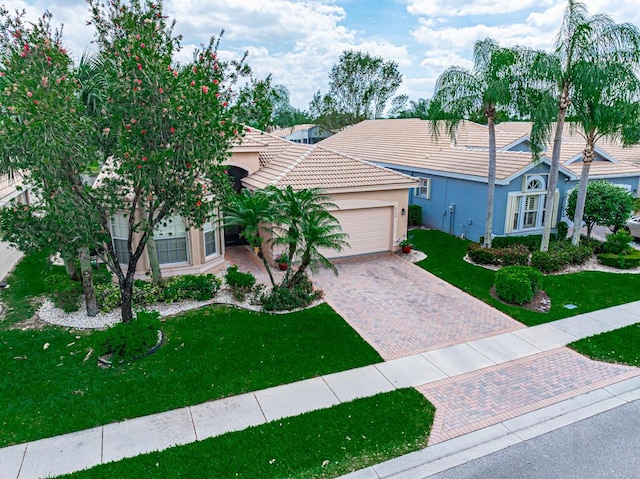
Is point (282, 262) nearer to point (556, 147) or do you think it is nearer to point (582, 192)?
point (556, 147)

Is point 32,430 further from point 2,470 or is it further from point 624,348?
point 624,348

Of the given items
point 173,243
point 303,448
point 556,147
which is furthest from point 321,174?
point 303,448

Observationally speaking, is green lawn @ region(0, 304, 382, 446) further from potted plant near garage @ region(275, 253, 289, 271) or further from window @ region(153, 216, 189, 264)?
potted plant near garage @ region(275, 253, 289, 271)

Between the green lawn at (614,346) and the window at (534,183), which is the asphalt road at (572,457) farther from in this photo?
the window at (534,183)

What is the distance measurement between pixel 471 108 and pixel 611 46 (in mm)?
4475

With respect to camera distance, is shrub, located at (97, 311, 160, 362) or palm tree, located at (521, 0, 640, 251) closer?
shrub, located at (97, 311, 160, 362)

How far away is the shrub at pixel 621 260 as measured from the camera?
15656mm

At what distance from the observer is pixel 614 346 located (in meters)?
10.4

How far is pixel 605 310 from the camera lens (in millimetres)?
12352

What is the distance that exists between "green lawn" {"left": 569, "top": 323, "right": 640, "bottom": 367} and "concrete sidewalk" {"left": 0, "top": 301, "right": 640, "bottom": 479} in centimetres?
25

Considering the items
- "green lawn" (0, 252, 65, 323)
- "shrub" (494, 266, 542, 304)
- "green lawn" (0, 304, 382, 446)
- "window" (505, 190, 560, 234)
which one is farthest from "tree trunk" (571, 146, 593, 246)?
"green lawn" (0, 252, 65, 323)

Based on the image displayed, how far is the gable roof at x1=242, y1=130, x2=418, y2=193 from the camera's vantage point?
16.2 metres

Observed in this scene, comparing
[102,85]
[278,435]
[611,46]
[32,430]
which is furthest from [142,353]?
[611,46]

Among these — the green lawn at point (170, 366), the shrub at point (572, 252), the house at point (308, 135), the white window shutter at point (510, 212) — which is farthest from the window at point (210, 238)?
the house at point (308, 135)
